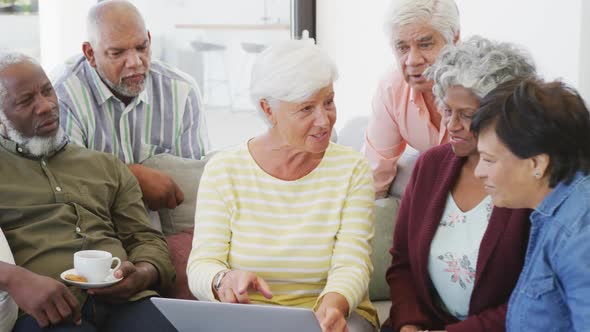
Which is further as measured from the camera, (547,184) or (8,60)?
(8,60)

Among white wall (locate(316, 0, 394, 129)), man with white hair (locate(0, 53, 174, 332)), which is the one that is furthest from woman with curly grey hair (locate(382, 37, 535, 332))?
white wall (locate(316, 0, 394, 129))

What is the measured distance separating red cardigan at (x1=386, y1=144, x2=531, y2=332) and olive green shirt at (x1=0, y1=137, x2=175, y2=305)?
28.8 inches

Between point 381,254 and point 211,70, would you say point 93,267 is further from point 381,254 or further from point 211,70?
point 211,70

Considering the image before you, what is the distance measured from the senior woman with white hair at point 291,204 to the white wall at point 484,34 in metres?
0.62

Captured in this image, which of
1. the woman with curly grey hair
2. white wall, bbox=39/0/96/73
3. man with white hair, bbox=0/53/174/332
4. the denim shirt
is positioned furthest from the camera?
white wall, bbox=39/0/96/73

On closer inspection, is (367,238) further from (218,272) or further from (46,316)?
(46,316)

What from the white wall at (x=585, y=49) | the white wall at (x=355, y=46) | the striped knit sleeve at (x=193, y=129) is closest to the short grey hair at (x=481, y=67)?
the white wall at (x=585, y=49)

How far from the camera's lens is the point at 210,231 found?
2.08 metres

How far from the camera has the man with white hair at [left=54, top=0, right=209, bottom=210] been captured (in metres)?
2.75

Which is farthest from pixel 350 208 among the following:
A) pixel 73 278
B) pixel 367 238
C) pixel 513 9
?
pixel 513 9

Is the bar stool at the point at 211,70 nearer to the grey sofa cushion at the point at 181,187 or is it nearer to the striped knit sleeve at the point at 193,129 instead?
the striped knit sleeve at the point at 193,129

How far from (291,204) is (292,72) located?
1.15 feet

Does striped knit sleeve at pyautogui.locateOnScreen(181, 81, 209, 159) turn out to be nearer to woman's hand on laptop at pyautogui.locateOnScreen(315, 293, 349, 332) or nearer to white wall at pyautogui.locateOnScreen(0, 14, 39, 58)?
woman's hand on laptop at pyautogui.locateOnScreen(315, 293, 349, 332)

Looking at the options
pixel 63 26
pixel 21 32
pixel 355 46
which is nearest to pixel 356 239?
pixel 355 46
